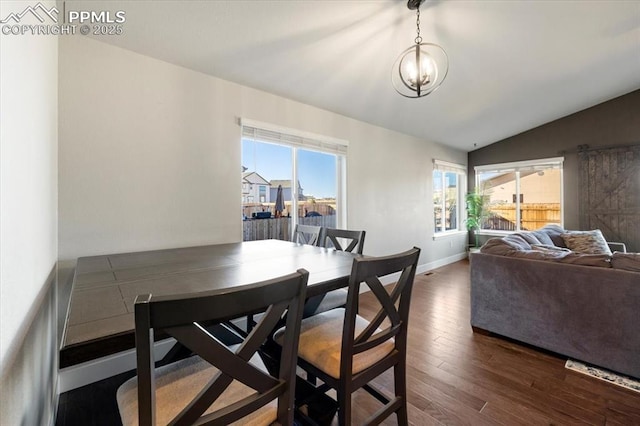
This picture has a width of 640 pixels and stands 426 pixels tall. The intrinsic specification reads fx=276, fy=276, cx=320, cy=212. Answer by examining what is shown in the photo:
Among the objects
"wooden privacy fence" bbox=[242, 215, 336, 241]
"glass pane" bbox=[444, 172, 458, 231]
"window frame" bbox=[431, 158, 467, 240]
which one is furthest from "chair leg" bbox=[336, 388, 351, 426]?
"glass pane" bbox=[444, 172, 458, 231]

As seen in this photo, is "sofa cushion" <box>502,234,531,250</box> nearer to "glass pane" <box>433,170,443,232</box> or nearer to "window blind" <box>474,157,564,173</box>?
"glass pane" <box>433,170,443,232</box>

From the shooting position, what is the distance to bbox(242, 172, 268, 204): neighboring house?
2803mm

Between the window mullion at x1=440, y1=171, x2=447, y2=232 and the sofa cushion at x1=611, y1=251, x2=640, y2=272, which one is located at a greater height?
the window mullion at x1=440, y1=171, x2=447, y2=232

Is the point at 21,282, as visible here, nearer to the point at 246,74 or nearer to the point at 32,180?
the point at 32,180

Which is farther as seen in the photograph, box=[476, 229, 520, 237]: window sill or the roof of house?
box=[476, 229, 520, 237]: window sill

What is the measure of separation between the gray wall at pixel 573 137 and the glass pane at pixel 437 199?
1.44 meters

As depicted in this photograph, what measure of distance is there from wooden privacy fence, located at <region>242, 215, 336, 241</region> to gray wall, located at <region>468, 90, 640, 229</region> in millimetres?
4755

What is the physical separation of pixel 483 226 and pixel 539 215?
101 cm

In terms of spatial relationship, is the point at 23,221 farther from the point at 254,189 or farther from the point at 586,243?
the point at 586,243

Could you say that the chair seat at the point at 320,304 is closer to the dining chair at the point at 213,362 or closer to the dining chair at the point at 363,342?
the dining chair at the point at 363,342

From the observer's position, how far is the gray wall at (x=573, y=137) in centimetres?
445

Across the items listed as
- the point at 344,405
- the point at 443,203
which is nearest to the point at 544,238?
the point at 443,203

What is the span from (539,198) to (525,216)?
1.39ft

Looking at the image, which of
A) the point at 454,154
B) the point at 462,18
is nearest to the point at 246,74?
the point at 462,18
